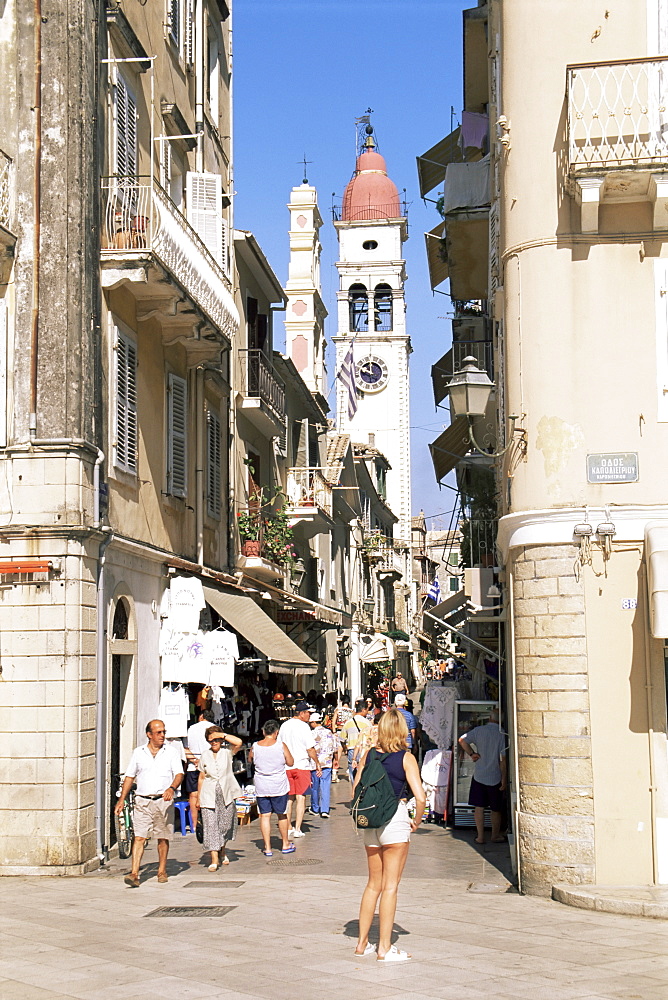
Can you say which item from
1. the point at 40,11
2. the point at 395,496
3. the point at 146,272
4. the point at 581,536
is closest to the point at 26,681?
the point at 146,272

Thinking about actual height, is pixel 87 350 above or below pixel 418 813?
above

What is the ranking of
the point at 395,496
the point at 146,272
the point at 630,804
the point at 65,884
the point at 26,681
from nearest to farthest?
the point at 630,804, the point at 65,884, the point at 26,681, the point at 146,272, the point at 395,496

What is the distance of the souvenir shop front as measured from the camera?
17531 mm

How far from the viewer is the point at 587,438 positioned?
12312mm

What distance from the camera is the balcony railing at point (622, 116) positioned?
1204cm

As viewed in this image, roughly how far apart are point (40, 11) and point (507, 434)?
7.24 metres

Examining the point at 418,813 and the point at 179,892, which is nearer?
the point at 418,813

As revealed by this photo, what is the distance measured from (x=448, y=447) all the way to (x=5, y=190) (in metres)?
10.9

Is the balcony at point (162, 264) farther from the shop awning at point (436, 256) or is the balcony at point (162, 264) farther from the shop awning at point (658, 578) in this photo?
the shop awning at point (658, 578)

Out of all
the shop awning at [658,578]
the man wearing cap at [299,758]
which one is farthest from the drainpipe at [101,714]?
the shop awning at [658,578]

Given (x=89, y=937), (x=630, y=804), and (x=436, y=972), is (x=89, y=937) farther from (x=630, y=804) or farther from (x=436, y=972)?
(x=630, y=804)

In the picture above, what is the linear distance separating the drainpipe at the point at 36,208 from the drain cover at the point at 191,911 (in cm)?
542

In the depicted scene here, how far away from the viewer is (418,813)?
8773mm

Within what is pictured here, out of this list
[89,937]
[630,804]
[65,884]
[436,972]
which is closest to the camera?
[436,972]
